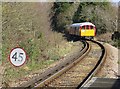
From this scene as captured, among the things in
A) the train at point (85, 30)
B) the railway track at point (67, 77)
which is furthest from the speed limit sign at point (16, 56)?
the train at point (85, 30)

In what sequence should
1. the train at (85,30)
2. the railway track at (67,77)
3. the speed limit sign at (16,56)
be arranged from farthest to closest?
the train at (85,30) → the railway track at (67,77) → the speed limit sign at (16,56)

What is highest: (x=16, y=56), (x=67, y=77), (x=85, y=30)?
(x=16, y=56)

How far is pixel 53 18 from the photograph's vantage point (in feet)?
→ 199

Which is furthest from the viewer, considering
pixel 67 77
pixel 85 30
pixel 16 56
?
pixel 85 30

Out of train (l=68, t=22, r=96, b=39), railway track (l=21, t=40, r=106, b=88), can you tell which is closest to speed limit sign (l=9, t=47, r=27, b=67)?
railway track (l=21, t=40, r=106, b=88)

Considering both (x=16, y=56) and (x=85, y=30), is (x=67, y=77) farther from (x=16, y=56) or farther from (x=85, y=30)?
(x=85, y=30)

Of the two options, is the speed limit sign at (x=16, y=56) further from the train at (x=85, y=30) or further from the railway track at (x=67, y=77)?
the train at (x=85, y=30)

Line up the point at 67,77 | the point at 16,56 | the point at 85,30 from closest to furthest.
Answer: the point at 16,56 → the point at 67,77 → the point at 85,30

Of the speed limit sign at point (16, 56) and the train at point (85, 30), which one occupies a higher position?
the speed limit sign at point (16, 56)

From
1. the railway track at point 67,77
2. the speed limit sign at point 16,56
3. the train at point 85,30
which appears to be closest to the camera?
the speed limit sign at point 16,56

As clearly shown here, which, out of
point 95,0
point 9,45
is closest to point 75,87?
point 9,45

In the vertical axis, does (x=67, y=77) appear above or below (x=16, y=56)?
below

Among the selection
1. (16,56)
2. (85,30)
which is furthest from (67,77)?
(85,30)

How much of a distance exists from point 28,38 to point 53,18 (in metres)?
42.6
